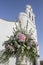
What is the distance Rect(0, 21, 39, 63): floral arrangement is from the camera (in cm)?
236

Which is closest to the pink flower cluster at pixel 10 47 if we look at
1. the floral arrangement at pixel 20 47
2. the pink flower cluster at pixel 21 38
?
the floral arrangement at pixel 20 47

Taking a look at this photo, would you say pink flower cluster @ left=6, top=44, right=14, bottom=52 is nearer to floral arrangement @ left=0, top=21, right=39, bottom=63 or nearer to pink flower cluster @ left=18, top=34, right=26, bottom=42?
floral arrangement @ left=0, top=21, right=39, bottom=63

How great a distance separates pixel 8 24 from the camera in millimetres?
10562

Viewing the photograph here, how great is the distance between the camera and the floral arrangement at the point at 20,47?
2.36 m

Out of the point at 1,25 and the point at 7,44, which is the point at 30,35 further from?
the point at 1,25

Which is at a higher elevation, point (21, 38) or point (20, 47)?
point (21, 38)

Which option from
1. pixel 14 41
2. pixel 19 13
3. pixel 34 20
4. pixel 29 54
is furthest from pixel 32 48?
pixel 34 20

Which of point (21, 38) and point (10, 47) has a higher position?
point (21, 38)

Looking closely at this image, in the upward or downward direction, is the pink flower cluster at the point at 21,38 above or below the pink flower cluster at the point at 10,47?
above

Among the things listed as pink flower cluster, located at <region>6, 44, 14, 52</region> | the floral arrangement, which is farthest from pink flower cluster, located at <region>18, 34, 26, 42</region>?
pink flower cluster, located at <region>6, 44, 14, 52</region>

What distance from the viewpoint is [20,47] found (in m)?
2.36

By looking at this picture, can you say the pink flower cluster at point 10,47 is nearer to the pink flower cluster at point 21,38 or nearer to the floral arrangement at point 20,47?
the floral arrangement at point 20,47

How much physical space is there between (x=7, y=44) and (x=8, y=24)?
26.7ft

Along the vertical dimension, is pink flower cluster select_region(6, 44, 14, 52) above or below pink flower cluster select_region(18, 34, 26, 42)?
below
